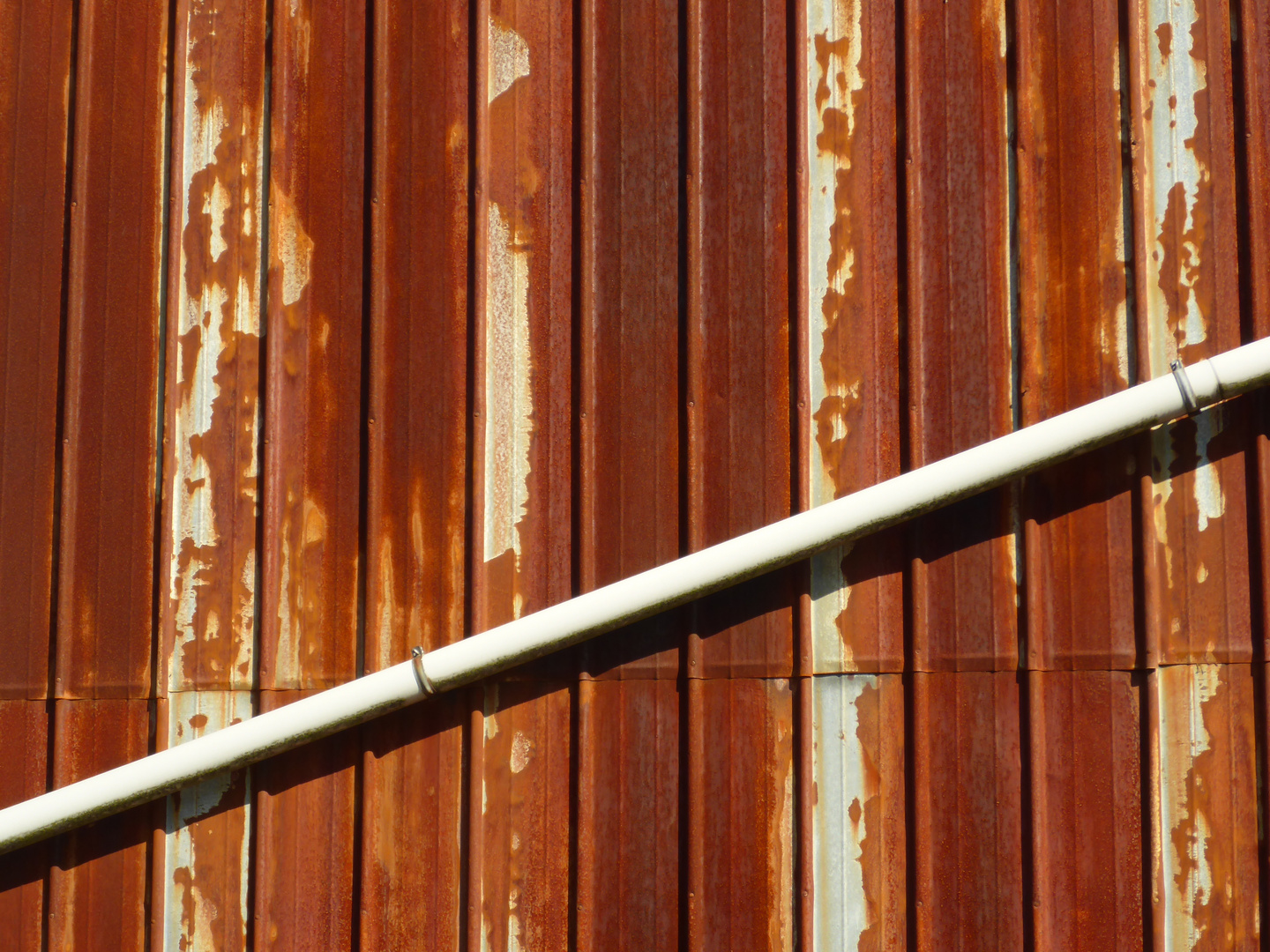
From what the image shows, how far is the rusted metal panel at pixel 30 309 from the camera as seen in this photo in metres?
3.83

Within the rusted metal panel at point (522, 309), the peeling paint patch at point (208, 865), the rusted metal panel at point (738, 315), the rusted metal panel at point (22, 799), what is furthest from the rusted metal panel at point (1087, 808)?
the rusted metal panel at point (22, 799)

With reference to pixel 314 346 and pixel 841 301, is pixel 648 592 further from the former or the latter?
pixel 314 346

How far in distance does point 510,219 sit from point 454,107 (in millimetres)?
553

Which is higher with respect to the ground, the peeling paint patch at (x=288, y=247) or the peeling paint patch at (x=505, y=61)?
the peeling paint patch at (x=505, y=61)

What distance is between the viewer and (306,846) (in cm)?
367

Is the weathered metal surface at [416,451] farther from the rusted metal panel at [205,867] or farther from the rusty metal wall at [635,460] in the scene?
the rusted metal panel at [205,867]

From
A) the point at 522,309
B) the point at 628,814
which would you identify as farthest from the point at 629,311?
the point at 628,814

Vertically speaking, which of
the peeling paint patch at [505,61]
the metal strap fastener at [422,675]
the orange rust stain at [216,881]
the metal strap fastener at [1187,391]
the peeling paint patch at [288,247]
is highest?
the peeling paint patch at [505,61]

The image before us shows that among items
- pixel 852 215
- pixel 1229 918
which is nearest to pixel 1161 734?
pixel 1229 918

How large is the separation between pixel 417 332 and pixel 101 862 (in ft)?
8.24

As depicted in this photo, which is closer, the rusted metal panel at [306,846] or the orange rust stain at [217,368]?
the rusted metal panel at [306,846]

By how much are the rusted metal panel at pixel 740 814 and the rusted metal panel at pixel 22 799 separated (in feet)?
8.69

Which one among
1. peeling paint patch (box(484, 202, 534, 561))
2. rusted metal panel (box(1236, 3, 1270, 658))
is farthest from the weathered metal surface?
rusted metal panel (box(1236, 3, 1270, 658))

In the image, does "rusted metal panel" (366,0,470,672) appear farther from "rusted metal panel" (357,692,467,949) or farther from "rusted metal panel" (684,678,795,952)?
"rusted metal panel" (684,678,795,952)
